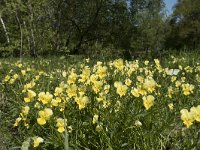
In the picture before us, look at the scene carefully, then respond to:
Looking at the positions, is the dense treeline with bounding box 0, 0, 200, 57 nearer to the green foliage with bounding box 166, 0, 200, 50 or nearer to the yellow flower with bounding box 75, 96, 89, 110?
the green foliage with bounding box 166, 0, 200, 50

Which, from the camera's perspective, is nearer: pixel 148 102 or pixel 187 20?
pixel 148 102

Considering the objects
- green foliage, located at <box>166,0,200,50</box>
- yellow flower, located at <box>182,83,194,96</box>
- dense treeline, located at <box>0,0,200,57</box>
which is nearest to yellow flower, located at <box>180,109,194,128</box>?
yellow flower, located at <box>182,83,194,96</box>

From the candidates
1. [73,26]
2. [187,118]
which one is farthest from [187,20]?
[187,118]

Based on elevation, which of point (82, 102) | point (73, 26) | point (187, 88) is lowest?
point (73, 26)

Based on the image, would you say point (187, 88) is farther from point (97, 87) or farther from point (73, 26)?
point (73, 26)

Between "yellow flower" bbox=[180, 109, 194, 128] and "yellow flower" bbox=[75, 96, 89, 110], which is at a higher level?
"yellow flower" bbox=[180, 109, 194, 128]

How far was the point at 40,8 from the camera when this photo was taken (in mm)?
24953

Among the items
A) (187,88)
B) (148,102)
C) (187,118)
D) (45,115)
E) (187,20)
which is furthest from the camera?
(187,20)

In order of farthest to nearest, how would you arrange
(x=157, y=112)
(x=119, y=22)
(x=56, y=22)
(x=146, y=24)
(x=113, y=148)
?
(x=146, y=24)
(x=119, y=22)
(x=56, y=22)
(x=157, y=112)
(x=113, y=148)

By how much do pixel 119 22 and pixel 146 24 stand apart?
19180 millimetres

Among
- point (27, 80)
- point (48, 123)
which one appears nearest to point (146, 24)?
point (27, 80)

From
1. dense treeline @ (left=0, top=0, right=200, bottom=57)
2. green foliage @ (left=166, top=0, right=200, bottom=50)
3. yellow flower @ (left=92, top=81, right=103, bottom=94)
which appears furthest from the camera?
green foliage @ (left=166, top=0, right=200, bottom=50)

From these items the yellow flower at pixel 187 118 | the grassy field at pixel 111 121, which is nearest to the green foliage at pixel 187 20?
the grassy field at pixel 111 121

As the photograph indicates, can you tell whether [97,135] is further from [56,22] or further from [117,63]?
[56,22]
